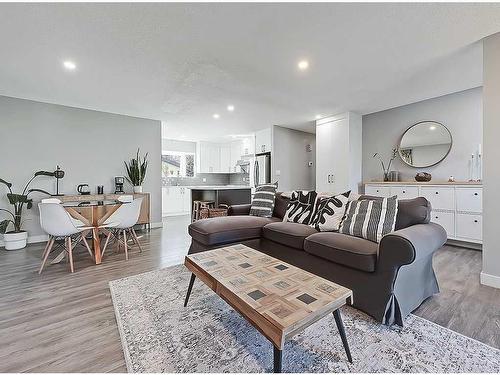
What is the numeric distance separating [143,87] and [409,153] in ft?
15.8

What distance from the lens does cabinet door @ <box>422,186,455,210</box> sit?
3.63 meters

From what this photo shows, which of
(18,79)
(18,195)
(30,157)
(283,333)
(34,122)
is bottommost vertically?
(283,333)

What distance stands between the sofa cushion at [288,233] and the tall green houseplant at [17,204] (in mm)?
3926

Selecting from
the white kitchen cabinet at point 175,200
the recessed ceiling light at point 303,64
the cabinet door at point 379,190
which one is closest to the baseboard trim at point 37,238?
the white kitchen cabinet at point 175,200

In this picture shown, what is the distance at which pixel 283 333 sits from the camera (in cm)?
96

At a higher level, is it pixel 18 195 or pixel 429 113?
pixel 429 113

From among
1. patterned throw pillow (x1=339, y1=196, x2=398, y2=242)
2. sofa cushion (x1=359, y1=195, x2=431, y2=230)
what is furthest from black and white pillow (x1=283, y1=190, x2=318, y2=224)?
sofa cushion (x1=359, y1=195, x2=431, y2=230)

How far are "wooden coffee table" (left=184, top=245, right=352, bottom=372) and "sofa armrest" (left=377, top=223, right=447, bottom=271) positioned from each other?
1.81 feet

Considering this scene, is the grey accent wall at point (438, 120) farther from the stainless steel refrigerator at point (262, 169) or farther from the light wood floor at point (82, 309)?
the stainless steel refrigerator at point (262, 169)

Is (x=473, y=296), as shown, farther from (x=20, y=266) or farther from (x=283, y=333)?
(x=20, y=266)

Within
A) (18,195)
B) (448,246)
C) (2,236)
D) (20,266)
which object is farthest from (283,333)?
(2,236)

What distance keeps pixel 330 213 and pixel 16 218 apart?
15.6 feet

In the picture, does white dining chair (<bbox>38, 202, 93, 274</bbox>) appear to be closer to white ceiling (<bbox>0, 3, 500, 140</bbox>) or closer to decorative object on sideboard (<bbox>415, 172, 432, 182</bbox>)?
white ceiling (<bbox>0, 3, 500, 140</bbox>)

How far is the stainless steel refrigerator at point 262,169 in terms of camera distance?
243 inches
